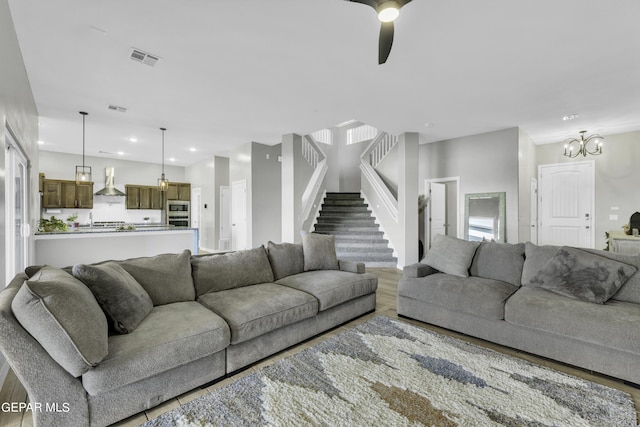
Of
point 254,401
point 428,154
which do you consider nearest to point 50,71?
point 254,401

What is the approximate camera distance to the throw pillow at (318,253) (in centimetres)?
346

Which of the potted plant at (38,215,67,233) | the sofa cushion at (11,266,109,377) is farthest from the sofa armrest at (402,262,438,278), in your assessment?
the potted plant at (38,215,67,233)

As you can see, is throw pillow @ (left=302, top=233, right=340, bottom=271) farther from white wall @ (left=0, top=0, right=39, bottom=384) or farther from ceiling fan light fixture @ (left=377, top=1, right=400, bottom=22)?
white wall @ (left=0, top=0, right=39, bottom=384)

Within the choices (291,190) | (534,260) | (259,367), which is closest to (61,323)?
(259,367)

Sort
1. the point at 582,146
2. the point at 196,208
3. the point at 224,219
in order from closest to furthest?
the point at 582,146 < the point at 224,219 < the point at 196,208

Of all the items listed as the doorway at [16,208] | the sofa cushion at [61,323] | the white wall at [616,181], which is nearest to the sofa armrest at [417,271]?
the sofa cushion at [61,323]

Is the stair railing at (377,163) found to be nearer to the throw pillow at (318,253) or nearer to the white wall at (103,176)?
the throw pillow at (318,253)

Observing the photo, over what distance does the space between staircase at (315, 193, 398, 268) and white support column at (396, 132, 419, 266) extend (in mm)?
428

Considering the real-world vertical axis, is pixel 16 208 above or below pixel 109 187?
below

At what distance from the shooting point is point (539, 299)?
2381 mm

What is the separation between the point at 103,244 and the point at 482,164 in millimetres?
7120

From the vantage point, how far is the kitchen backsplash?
27.0 ft

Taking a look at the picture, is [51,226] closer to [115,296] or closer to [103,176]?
[115,296]

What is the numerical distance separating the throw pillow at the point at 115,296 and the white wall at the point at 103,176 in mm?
8413
